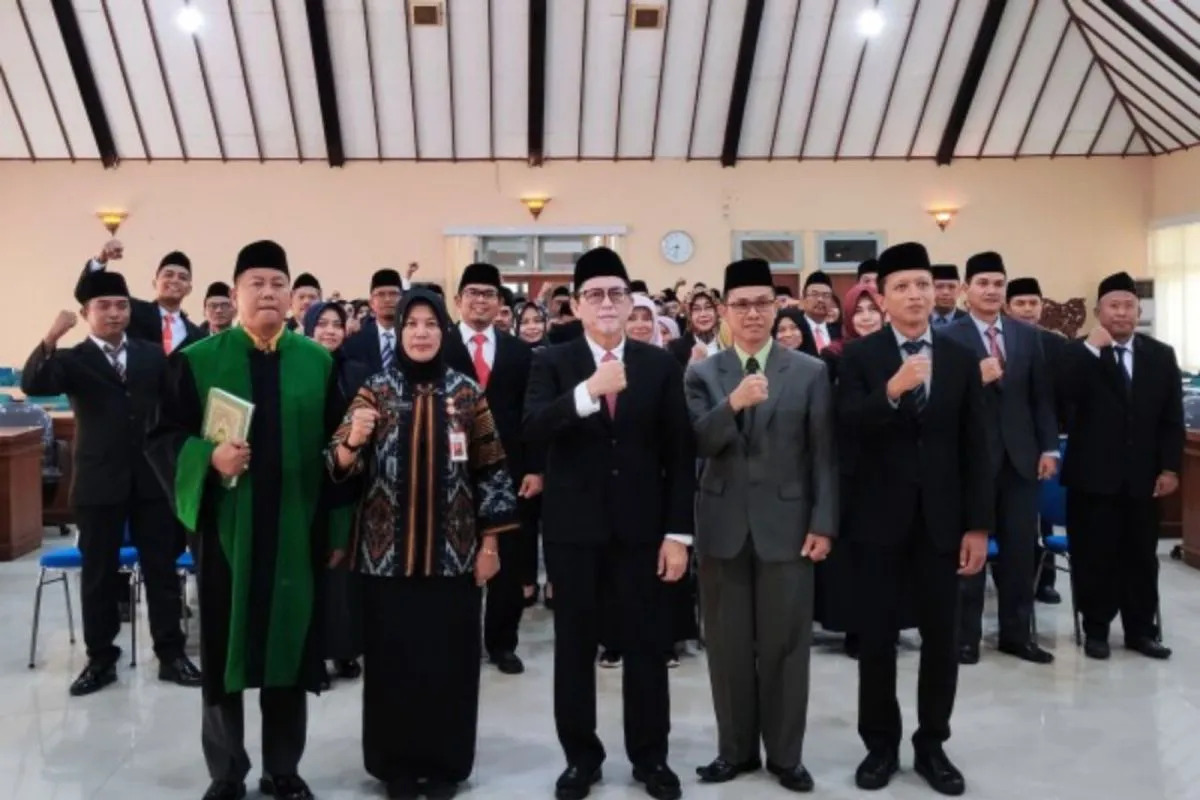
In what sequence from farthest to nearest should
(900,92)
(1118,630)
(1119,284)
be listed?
(900,92) → (1118,630) → (1119,284)

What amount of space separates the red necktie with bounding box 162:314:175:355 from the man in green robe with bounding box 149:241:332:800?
2.11 m

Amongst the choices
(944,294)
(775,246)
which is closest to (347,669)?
(944,294)

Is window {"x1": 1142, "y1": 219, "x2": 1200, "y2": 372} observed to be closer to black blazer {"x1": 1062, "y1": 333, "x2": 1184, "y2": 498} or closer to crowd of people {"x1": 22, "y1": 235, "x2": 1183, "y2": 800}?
black blazer {"x1": 1062, "y1": 333, "x2": 1184, "y2": 498}

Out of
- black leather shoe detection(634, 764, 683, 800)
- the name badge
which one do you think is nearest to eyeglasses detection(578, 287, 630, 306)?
the name badge

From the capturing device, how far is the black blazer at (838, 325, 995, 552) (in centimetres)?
325

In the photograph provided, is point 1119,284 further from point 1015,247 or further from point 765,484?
point 1015,247

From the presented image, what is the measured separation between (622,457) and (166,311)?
9.78 ft

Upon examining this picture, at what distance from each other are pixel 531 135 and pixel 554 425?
10.6 meters

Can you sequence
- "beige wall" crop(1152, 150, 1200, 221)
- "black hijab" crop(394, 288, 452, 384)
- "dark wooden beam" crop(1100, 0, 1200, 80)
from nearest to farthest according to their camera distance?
1. "black hijab" crop(394, 288, 452, 384)
2. "dark wooden beam" crop(1100, 0, 1200, 80)
3. "beige wall" crop(1152, 150, 1200, 221)

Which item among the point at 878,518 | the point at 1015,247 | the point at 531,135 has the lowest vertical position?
the point at 878,518

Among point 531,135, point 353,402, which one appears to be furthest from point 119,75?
point 353,402

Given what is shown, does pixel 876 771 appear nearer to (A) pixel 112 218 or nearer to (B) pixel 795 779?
(B) pixel 795 779

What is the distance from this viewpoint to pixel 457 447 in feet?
10.4

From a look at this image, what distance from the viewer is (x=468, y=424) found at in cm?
323
